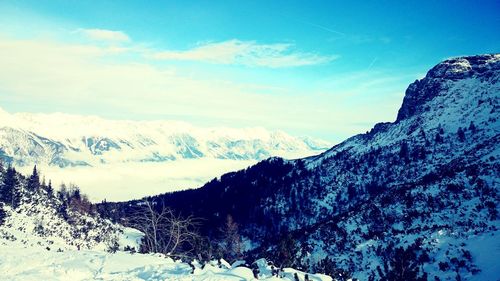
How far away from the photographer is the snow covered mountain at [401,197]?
5231cm

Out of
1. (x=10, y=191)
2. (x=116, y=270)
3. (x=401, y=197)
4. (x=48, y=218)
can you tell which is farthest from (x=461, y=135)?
(x=10, y=191)

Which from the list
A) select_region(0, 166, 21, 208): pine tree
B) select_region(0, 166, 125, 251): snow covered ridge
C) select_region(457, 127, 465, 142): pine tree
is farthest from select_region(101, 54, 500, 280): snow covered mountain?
select_region(0, 166, 21, 208): pine tree

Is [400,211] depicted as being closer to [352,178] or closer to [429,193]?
[429,193]

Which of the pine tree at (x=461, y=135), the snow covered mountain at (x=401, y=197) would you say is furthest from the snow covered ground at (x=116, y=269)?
the pine tree at (x=461, y=135)

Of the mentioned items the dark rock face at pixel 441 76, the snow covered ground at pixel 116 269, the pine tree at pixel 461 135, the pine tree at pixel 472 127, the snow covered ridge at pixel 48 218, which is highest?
the dark rock face at pixel 441 76

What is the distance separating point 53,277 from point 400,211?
67257 millimetres

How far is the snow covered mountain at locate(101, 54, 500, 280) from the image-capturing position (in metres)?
52.3

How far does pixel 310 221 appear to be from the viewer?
414 ft

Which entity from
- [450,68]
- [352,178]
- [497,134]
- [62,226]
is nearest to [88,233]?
[62,226]

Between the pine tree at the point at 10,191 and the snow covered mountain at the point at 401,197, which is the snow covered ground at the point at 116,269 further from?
the pine tree at the point at 10,191

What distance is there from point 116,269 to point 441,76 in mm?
191001

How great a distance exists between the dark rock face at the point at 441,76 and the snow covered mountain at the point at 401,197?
0.65 metres

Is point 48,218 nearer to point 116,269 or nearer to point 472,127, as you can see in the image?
point 116,269

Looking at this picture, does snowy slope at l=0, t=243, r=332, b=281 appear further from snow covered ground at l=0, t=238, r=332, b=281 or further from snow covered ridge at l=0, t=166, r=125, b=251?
snow covered ridge at l=0, t=166, r=125, b=251
